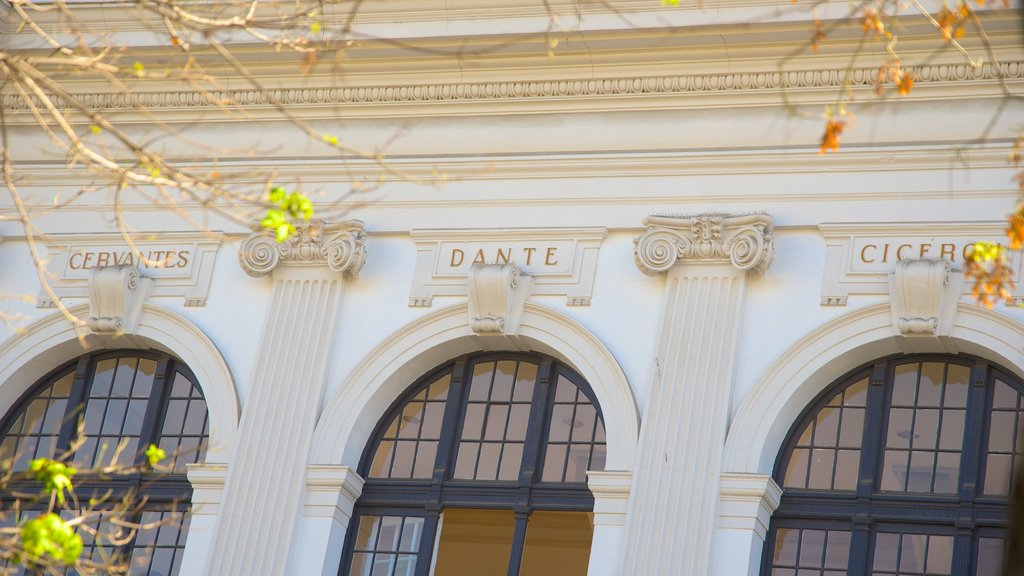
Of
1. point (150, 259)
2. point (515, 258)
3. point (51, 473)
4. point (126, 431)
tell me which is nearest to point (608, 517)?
point (515, 258)

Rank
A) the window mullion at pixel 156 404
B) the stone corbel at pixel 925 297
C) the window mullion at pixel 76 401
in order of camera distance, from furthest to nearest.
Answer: the window mullion at pixel 76 401, the window mullion at pixel 156 404, the stone corbel at pixel 925 297

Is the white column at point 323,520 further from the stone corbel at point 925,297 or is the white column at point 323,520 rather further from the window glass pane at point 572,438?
the stone corbel at point 925,297

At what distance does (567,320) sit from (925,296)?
11.3 feet

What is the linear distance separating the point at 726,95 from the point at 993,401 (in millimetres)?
4029

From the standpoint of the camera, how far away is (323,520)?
15602 millimetres

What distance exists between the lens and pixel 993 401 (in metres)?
14.4

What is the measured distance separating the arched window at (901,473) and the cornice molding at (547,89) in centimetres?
279

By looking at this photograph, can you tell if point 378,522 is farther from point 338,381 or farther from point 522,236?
point 522,236

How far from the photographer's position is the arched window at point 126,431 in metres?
16.5

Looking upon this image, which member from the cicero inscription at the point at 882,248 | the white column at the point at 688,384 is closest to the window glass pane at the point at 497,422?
the white column at the point at 688,384

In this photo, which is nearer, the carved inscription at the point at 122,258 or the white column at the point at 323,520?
the white column at the point at 323,520

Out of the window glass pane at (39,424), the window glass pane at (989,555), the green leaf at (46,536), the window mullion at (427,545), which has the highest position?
the window glass pane at (39,424)

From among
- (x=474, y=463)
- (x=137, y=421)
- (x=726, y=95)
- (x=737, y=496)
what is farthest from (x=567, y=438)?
(x=137, y=421)

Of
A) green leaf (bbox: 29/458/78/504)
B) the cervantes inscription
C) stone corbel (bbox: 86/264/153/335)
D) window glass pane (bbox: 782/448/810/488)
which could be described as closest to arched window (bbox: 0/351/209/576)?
stone corbel (bbox: 86/264/153/335)
